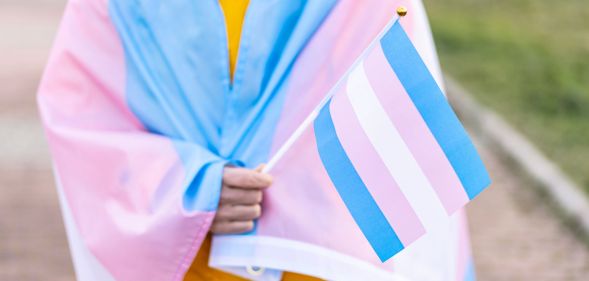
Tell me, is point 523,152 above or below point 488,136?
above

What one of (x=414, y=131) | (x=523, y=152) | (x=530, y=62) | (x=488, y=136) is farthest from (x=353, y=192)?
(x=530, y=62)

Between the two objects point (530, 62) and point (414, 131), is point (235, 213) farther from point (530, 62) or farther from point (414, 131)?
point (530, 62)

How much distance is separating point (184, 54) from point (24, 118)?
252 inches

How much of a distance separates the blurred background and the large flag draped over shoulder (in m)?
3.10

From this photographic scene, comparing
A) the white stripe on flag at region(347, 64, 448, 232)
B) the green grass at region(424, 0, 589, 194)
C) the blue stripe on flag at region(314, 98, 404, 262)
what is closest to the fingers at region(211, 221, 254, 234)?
the blue stripe on flag at region(314, 98, 404, 262)

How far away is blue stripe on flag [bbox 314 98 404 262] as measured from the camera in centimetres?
218

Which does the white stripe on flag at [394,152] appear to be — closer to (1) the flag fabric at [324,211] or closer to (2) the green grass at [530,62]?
(1) the flag fabric at [324,211]

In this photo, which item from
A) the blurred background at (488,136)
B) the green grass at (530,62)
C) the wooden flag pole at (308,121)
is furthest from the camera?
the green grass at (530,62)

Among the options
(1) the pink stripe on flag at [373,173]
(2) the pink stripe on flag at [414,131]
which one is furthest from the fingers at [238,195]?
(2) the pink stripe on flag at [414,131]

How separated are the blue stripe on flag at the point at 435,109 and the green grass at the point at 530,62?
4.77 metres

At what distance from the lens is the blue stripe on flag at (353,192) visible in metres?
2.18

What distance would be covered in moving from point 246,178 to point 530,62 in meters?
8.49

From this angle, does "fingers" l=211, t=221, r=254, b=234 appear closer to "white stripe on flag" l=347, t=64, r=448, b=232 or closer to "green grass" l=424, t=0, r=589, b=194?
"white stripe on flag" l=347, t=64, r=448, b=232

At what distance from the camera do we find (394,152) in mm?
2199
